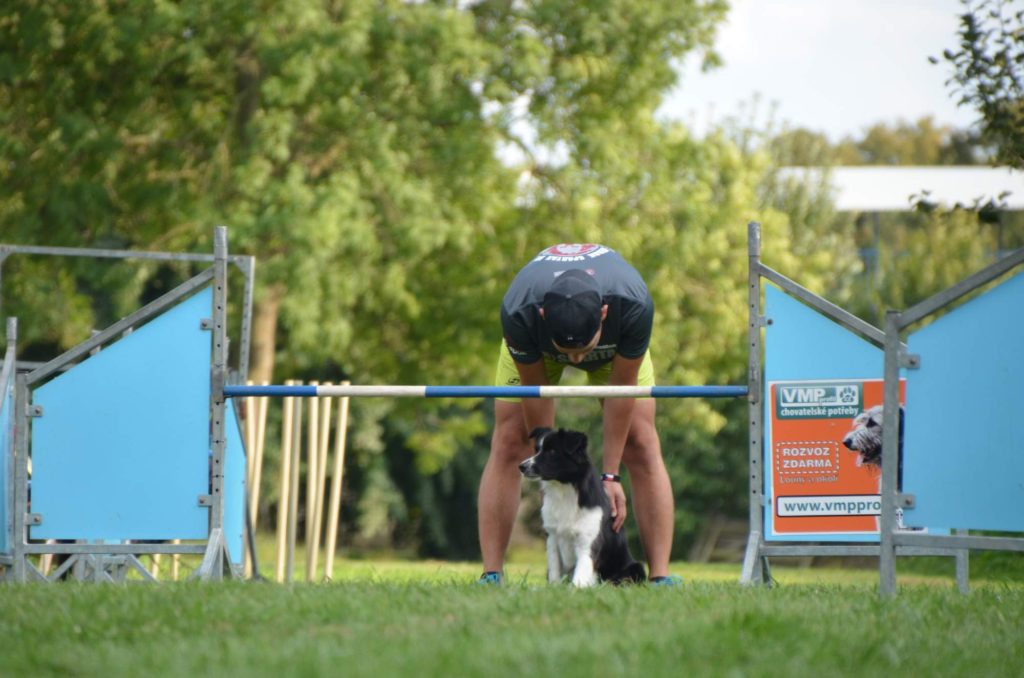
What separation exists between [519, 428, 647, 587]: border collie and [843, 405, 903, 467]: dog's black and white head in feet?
3.74

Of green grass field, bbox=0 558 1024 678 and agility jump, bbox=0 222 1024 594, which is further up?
agility jump, bbox=0 222 1024 594

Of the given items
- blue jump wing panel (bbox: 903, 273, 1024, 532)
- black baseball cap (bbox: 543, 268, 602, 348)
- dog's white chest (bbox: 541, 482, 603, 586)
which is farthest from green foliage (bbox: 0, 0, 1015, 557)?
blue jump wing panel (bbox: 903, 273, 1024, 532)

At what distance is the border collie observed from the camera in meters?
6.16

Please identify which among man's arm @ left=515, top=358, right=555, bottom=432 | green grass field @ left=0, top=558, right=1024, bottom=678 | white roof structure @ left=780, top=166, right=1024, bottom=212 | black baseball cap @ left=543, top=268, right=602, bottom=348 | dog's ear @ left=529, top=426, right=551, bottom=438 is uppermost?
white roof structure @ left=780, top=166, right=1024, bottom=212

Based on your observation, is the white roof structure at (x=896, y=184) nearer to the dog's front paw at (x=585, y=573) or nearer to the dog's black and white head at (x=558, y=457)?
the dog's black and white head at (x=558, y=457)

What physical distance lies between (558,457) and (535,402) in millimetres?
289

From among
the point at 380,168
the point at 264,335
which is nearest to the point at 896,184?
the point at 380,168

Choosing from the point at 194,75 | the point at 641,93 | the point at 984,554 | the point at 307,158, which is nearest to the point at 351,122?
the point at 307,158

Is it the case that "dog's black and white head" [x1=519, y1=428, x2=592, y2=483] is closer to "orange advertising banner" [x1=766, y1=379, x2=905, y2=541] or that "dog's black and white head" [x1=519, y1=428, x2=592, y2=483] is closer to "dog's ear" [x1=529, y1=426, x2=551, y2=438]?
"dog's ear" [x1=529, y1=426, x2=551, y2=438]

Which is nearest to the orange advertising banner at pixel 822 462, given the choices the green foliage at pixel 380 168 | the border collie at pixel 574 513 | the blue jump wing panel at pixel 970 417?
the border collie at pixel 574 513

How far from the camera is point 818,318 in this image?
6.37 metres

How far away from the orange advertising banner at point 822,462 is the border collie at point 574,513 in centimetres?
74

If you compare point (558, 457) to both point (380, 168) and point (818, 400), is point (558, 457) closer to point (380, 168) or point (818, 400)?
point (818, 400)

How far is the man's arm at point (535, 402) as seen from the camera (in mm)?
5969
